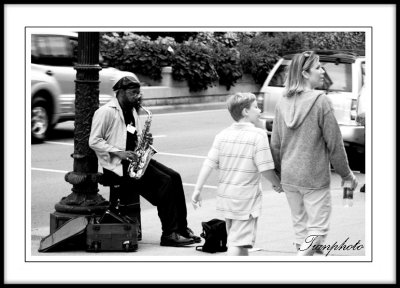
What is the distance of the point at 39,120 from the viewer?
15953mm

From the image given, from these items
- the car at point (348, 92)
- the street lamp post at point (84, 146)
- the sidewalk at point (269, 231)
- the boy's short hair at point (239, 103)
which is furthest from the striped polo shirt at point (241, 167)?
the car at point (348, 92)

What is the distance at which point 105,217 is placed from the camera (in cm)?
829

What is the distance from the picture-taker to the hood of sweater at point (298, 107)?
6961 mm

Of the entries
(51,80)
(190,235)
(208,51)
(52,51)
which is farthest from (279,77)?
(208,51)

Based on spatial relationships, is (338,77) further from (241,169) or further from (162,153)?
(241,169)

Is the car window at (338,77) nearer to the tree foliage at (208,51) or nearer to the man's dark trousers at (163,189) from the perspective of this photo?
the man's dark trousers at (163,189)

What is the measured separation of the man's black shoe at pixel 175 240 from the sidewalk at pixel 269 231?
0.17ft

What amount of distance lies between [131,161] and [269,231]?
5.95ft

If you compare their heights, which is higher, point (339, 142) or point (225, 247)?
point (339, 142)

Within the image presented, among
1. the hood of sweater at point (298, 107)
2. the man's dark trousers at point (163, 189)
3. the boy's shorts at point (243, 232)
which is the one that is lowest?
the boy's shorts at point (243, 232)

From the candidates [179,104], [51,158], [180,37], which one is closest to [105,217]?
[51,158]

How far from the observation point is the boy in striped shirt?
697cm

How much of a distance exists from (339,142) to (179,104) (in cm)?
1611

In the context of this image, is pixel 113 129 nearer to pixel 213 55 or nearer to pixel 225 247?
pixel 225 247
